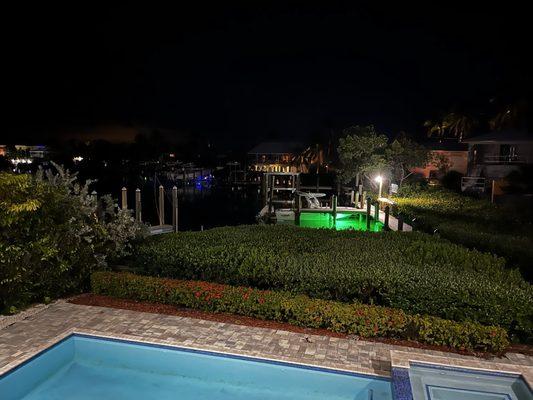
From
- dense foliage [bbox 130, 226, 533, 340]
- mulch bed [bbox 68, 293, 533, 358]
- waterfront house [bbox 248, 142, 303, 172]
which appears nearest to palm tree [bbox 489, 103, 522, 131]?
waterfront house [bbox 248, 142, 303, 172]

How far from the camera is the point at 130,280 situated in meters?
8.97

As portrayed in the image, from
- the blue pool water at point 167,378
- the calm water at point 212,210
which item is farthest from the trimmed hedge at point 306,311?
the calm water at point 212,210

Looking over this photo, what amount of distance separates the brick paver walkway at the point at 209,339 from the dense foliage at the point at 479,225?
4.46 metres

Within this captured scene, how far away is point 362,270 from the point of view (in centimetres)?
796

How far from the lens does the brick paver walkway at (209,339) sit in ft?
21.6

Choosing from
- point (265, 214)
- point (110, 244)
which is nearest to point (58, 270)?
point (110, 244)

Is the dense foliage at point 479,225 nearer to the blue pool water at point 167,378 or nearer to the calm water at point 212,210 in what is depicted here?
the blue pool water at point 167,378

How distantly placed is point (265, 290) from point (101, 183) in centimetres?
6757

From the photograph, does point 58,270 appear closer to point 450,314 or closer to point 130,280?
point 130,280

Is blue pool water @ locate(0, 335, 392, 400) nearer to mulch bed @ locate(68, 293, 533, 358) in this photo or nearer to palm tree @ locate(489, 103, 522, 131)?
mulch bed @ locate(68, 293, 533, 358)

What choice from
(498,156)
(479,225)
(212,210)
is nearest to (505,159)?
(498,156)

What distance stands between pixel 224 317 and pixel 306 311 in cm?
162

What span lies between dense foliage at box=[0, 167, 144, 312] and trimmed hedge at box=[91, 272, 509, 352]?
29.7 inches

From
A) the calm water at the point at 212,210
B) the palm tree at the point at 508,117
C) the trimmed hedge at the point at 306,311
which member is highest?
the palm tree at the point at 508,117
